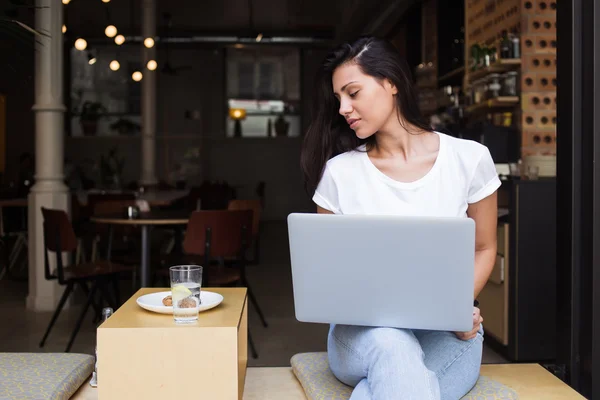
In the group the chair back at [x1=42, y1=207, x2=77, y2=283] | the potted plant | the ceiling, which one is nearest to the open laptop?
the chair back at [x1=42, y1=207, x2=77, y2=283]

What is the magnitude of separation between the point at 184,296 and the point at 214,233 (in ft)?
7.68

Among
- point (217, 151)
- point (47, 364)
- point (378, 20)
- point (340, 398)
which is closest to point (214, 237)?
point (47, 364)

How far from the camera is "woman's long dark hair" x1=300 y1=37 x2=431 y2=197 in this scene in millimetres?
1908

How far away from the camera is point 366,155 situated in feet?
6.68

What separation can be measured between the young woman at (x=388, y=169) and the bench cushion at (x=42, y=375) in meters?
0.79

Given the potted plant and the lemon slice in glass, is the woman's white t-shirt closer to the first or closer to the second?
the lemon slice in glass

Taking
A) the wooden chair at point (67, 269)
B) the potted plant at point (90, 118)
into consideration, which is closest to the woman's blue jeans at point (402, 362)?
the wooden chair at point (67, 269)

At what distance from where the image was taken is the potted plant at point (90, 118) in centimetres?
1262

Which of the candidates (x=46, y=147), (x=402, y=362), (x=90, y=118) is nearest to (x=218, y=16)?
(x=90, y=118)

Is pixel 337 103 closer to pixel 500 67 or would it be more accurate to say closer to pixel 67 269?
pixel 67 269

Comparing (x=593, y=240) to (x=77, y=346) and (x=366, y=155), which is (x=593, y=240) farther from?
Result: (x=77, y=346)

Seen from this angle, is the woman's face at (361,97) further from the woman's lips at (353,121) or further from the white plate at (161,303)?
the white plate at (161,303)

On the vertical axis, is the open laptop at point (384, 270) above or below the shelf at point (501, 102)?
below

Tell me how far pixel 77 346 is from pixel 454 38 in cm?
551
